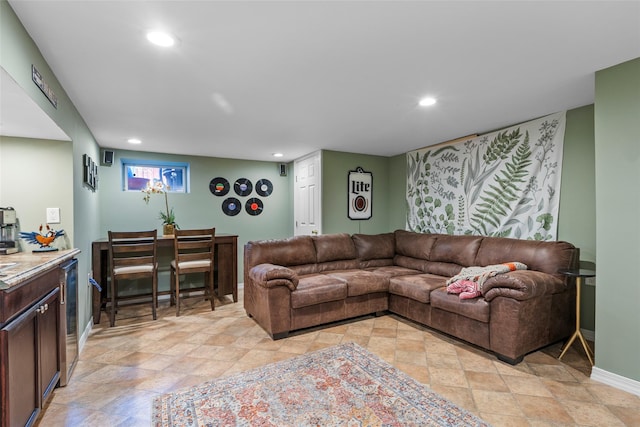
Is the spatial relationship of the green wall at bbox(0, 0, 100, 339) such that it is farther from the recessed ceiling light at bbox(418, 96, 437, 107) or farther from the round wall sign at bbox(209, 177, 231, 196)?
the recessed ceiling light at bbox(418, 96, 437, 107)

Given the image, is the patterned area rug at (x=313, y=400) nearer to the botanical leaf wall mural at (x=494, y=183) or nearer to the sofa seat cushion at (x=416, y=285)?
the sofa seat cushion at (x=416, y=285)

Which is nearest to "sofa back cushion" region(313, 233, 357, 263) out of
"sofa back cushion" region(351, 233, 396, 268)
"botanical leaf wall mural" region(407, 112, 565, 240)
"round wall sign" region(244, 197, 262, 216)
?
"sofa back cushion" region(351, 233, 396, 268)

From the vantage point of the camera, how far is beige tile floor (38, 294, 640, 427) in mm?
1885

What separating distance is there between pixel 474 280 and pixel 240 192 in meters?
3.91

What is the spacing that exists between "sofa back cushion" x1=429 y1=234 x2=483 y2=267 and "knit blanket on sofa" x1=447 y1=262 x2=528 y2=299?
427mm

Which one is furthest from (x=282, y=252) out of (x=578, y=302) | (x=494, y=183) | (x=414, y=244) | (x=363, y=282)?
(x=578, y=302)

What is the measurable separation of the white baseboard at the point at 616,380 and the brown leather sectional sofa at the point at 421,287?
42 centimetres

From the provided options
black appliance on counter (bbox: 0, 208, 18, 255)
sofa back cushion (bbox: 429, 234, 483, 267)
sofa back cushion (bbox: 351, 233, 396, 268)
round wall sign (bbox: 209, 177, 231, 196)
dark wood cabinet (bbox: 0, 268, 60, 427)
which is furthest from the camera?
round wall sign (bbox: 209, 177, 231, 196)

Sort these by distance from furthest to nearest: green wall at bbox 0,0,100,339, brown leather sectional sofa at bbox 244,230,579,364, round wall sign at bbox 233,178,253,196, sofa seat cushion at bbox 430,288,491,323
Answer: round wall sign at bbox 233,178,253,196 → sofa seat cushion at bbox 430,288,491,323 → brown leather sectional sofa at bbox 244,230,579,364 → green wall at bbox 0,0,100,339

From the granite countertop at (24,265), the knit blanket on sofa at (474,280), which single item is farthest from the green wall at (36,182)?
the knit blanket on sofa at (474,280)

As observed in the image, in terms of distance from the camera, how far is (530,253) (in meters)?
3.02

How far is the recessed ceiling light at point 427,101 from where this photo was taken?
107 inches

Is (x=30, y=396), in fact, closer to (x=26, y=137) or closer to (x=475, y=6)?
(x=26, y=137)

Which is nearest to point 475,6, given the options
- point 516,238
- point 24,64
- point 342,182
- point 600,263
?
point 600,263
